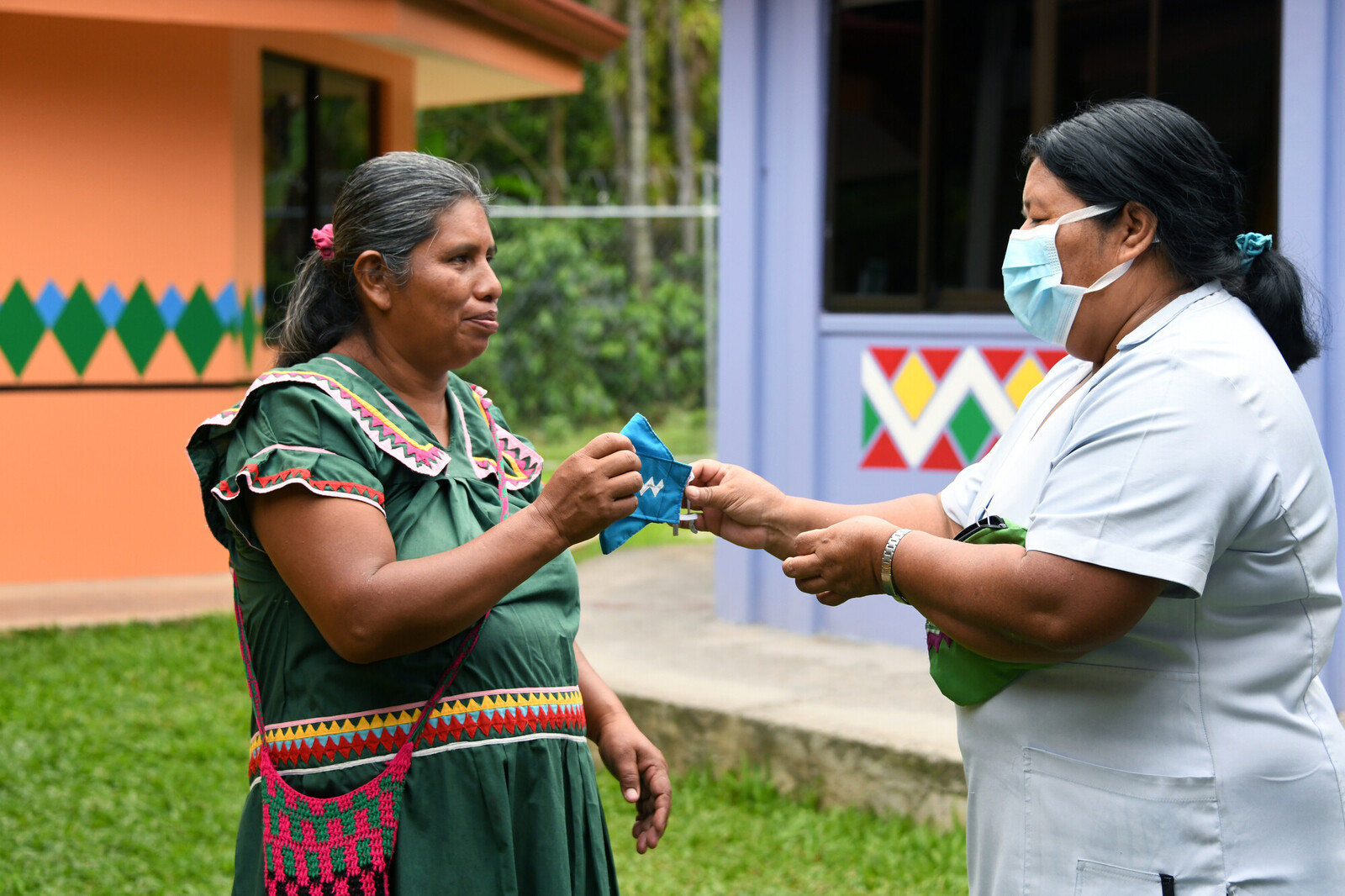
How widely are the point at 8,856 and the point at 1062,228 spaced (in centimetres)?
383

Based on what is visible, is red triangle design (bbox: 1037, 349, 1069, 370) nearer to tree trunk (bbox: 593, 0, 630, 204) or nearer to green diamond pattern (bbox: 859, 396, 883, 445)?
green diamond pattern (bbox: 859, 396, 883, 445)

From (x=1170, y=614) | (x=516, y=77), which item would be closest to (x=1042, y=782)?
(x=1170, y=614)

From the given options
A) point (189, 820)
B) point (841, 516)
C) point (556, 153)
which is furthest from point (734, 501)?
point (556, 153)

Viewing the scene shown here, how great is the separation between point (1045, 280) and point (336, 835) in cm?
145

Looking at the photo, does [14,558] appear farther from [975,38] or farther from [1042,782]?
[1042,782]

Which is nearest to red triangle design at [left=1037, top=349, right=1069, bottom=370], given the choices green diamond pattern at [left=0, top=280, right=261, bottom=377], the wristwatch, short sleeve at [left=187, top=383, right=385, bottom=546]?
the wristwatch

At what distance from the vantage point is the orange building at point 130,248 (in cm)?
739

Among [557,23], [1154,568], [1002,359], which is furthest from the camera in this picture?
[557,23]

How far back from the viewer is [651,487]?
239 cm

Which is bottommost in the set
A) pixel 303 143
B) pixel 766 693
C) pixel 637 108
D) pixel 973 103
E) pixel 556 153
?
pixel 766 693

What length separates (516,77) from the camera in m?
9.66

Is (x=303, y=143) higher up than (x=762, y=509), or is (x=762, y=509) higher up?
(x=303, y=143)

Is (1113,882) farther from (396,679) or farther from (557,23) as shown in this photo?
(557,23)

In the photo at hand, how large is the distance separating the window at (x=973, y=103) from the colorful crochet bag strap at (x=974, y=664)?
3.56 meters
